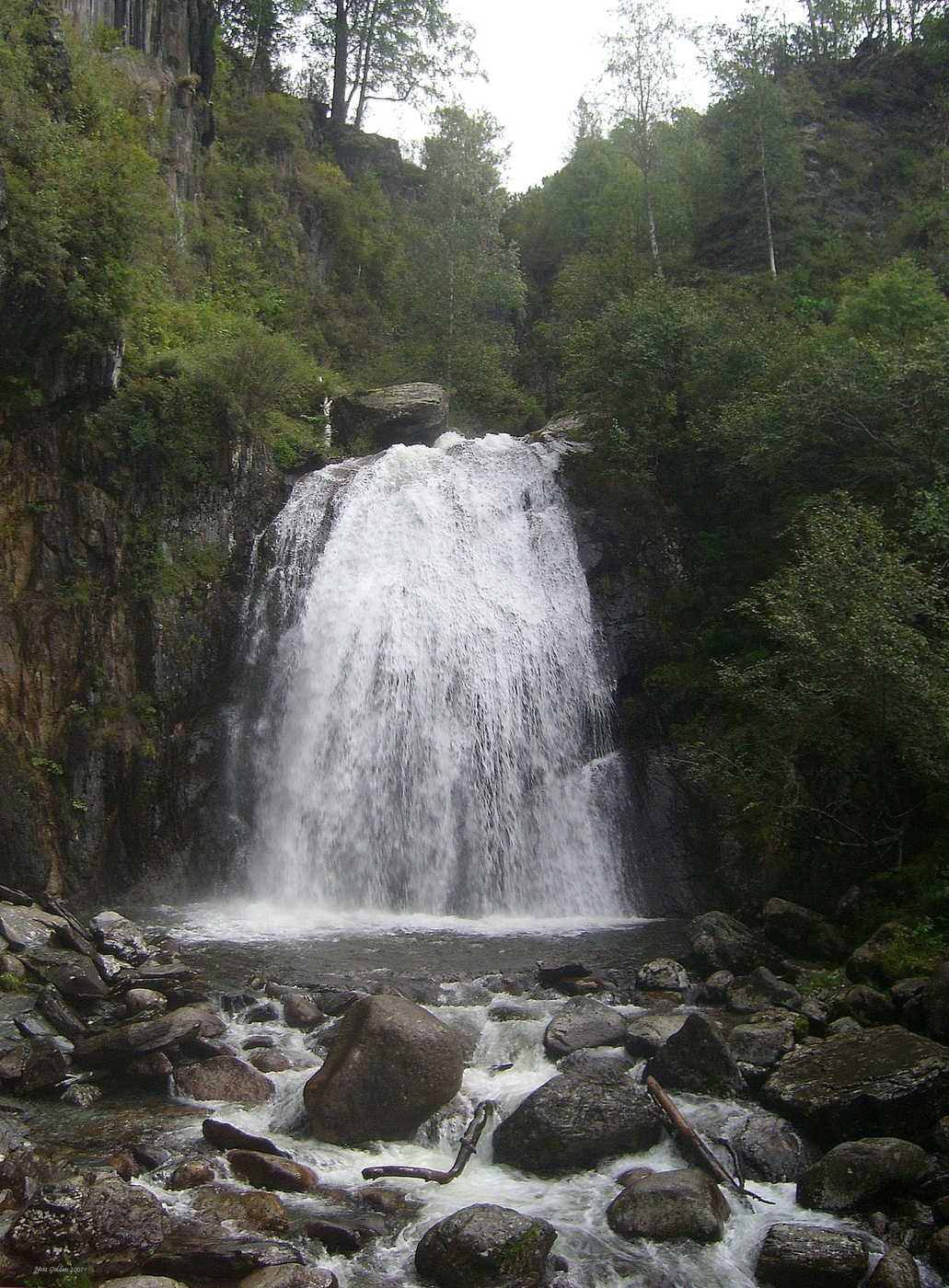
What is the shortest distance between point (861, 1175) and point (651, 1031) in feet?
9.61

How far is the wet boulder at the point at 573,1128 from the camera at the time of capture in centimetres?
773

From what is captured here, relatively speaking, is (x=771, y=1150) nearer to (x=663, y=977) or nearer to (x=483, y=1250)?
(x=483, y=1250)

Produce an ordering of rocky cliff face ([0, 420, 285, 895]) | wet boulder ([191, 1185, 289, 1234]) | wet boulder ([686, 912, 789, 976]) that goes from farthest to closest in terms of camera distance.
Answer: rocky cliff face ([0, 420, 285, 895])
wet boulder ([686, 912, 789, 976])
wet boulder ([191, 1185, 289, 1234])

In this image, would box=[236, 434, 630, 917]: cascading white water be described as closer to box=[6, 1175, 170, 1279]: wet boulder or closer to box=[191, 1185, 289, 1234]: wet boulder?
box=[191, 1185, 289, 1234]: wet boulder

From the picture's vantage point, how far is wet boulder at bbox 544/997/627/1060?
380 inches

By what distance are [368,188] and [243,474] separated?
72.9ft

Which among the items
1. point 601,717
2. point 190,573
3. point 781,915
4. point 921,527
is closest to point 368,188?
Result: point 190,573

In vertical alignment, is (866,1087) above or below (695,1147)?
above

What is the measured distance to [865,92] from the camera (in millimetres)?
37156

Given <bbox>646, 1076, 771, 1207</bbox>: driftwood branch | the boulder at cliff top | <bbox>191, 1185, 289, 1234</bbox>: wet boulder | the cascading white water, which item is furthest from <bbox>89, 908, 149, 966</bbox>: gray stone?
the boulder at cliff top

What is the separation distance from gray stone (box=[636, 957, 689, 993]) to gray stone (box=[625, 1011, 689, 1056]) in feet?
3.94

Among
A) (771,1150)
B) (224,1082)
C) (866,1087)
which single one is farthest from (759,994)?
(224,1082)

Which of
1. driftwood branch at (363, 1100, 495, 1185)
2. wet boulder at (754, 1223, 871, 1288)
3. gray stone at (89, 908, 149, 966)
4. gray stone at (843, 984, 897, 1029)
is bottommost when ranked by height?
wet boulder at (754, 1223, 871, 1288)

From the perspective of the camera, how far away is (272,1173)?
7.27 meters
